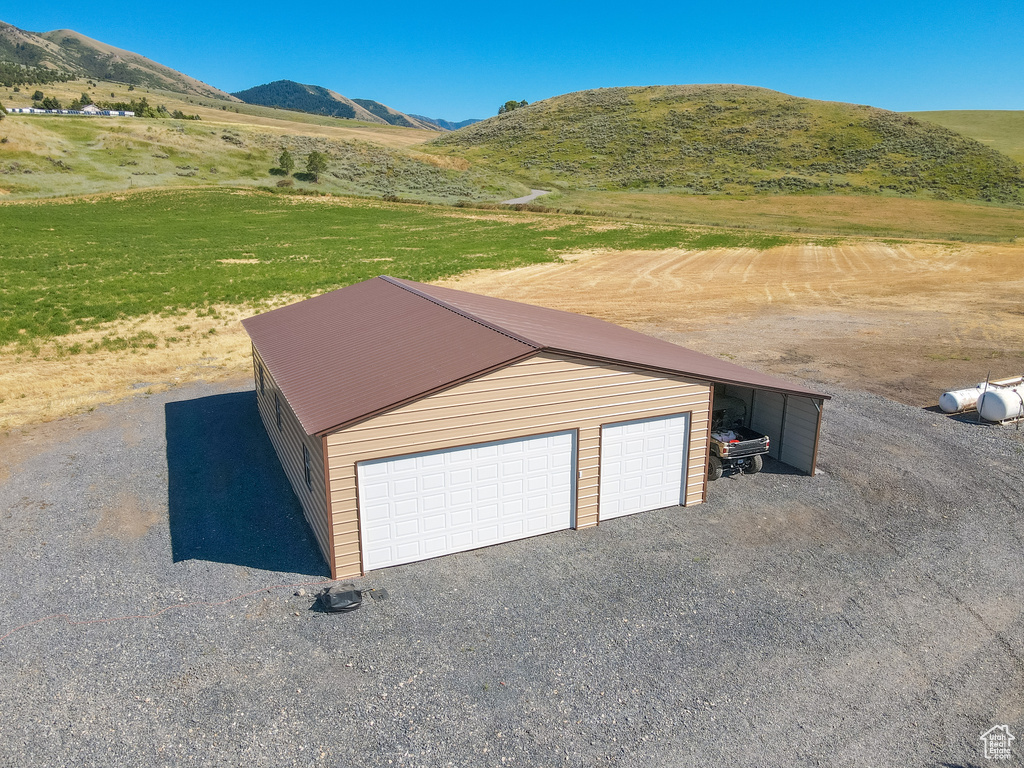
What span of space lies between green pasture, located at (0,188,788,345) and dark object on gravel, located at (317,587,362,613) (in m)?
21.0

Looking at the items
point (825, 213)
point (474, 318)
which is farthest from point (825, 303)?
point (825, 213)

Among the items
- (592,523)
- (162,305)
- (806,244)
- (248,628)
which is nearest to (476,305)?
(592,523)

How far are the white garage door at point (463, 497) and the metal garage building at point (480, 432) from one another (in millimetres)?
21

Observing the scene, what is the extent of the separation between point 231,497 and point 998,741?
12684 mm

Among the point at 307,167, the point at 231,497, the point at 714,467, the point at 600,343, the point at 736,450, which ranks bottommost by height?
the point at 231,497

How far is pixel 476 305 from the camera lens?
16.2 metres

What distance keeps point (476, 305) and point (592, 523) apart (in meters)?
6.49

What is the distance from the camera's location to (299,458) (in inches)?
488

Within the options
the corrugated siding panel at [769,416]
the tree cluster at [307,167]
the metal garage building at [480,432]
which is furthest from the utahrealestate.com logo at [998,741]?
the tree cluster at [307,167]

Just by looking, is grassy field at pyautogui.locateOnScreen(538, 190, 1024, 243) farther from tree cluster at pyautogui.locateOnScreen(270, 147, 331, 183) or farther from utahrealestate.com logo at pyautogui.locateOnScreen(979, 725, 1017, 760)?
utahrealestate.com logo at pyautogui.locateOnScreen(979, 725, 1017, 760)

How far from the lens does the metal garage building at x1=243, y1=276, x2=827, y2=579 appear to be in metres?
10.3

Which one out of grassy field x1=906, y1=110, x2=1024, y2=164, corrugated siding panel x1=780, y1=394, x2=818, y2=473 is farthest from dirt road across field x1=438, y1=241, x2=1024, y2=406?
grassy field x1=906, y1=110, x2=1024, y2=164

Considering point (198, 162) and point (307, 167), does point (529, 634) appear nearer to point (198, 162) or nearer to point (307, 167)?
point (307, 167)

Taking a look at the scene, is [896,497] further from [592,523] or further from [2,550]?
[2,550]
